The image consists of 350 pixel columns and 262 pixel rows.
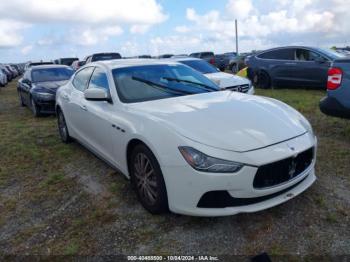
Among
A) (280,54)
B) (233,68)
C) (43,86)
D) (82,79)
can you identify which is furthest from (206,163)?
(233,68)

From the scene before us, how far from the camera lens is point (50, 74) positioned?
404 inches

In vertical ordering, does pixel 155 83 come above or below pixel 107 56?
below

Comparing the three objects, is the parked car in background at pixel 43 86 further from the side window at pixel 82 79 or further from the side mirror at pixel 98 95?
the side mirror at pixel 98 95

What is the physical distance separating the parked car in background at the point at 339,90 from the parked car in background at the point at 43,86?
5.91m

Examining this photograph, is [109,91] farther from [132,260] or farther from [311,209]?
[311,209]

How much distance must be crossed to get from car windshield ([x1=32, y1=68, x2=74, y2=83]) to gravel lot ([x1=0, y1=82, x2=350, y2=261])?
5.63 meters

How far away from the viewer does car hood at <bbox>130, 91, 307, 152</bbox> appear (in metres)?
2.87

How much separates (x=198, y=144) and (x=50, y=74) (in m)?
8.67

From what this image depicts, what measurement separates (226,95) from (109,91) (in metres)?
1.42

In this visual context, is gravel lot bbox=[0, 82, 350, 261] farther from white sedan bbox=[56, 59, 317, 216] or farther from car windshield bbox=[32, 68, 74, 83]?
car windshield bbox=[32, 68, 74, 83]

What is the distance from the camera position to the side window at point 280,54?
11.6 m

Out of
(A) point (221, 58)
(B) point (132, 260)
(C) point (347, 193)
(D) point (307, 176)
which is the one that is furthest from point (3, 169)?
(A) point (221, 58)

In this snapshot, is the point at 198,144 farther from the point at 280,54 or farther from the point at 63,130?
the point at 280,54

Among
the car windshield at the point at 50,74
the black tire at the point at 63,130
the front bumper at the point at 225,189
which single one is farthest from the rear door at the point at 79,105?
the car windshield at the point at 50,74
